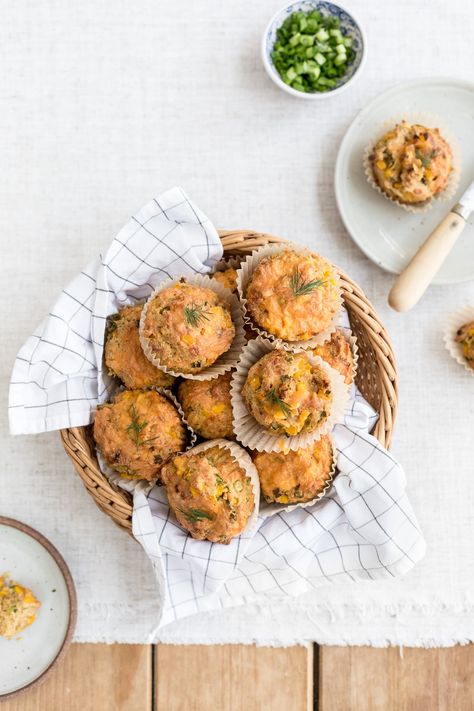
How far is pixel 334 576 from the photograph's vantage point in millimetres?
1976

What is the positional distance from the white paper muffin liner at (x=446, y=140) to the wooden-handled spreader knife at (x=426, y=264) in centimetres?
8

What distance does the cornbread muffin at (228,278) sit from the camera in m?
1.87

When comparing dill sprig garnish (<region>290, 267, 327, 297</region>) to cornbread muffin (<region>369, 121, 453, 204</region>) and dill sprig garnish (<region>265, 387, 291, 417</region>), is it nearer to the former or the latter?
dill sprig garnish (<region>265, 387, 291, 417</region>)

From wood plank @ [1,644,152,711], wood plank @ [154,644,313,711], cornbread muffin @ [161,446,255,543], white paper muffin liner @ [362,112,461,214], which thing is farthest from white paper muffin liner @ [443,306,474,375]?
wood plank @ [1,644,152,711]

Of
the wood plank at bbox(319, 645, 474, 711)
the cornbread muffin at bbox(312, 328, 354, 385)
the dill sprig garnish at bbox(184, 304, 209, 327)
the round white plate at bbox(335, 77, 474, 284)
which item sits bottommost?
the wood plank at bbox(319, 645, 474, 711)

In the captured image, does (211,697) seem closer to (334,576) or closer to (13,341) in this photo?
(334,576)

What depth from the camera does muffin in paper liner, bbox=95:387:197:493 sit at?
71.8 inches

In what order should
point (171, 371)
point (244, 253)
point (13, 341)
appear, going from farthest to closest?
1. point (13, 341)
2. point (244, 253)
3. point (171, 371)

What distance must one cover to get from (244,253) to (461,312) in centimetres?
72

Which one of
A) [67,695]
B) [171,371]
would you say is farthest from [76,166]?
[67,695]

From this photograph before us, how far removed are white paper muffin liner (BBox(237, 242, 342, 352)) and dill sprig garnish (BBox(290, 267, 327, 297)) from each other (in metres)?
0.06

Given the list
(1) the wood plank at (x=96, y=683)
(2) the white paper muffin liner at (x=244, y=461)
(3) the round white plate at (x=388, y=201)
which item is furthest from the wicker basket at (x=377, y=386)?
(1) the wood plank at (x=96, y=683)

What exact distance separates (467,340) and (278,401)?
0.76 m

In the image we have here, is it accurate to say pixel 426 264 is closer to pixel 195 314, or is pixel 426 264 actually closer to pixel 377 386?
pixel 377 386
